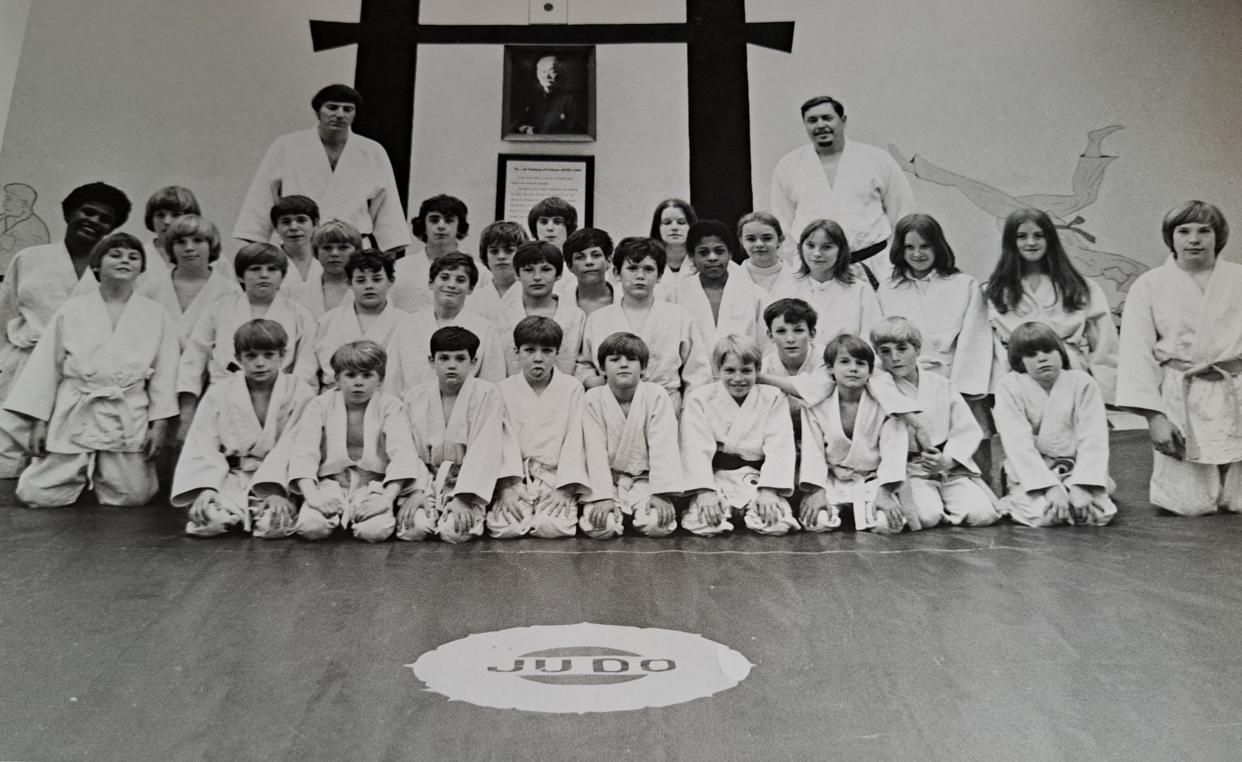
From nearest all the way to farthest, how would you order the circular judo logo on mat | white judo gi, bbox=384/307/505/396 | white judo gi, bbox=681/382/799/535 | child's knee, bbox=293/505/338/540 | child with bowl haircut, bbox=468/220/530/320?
1. the circular judo logo on mat
2. child's knee, bbox=293/505/338/540
3. white judo gi, bbox=681/382/799/535
4. white judo gi, bbox=384/307/505/396
5. child with bowl haircut, bbox=468/220/530/320

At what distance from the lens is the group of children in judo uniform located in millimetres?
3574

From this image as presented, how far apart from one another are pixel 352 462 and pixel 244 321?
26.8 inches

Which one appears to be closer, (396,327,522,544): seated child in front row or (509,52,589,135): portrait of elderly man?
(396,327,522,544): seated child in front row

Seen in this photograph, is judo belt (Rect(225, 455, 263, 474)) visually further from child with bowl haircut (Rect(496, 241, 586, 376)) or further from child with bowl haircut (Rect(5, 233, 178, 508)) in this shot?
child with bowl haircut (Rect(496, 241, 586, 376))

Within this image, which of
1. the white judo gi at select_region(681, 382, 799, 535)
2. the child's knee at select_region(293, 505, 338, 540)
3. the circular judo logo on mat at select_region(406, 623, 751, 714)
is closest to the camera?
the circular judo logo on mat at select_region(406, 623, 751, 714)

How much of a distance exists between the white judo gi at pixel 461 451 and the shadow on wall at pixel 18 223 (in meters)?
1.51

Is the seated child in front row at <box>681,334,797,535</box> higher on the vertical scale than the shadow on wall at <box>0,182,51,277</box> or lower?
lower

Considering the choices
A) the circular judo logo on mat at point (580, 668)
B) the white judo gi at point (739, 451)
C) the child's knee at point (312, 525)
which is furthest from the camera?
the white judo gi at point (739, 451)

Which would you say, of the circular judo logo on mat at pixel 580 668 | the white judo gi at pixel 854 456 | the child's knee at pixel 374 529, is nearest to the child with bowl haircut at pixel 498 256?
the child's knee at pixel 374 529

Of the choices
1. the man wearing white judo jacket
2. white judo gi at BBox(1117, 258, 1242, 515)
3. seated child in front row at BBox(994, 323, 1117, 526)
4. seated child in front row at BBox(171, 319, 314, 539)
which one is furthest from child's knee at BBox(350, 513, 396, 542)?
white judo gi at BBox(1117, 258, 1242, 515)

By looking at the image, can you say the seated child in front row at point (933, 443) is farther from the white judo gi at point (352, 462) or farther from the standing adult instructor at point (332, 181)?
the standing adult instructor at point (332, 181)

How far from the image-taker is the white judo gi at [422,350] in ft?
12.1

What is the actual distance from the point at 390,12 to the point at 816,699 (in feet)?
9.67

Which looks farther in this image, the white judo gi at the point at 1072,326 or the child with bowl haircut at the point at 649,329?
the white judo gi at the point at 1072,326
